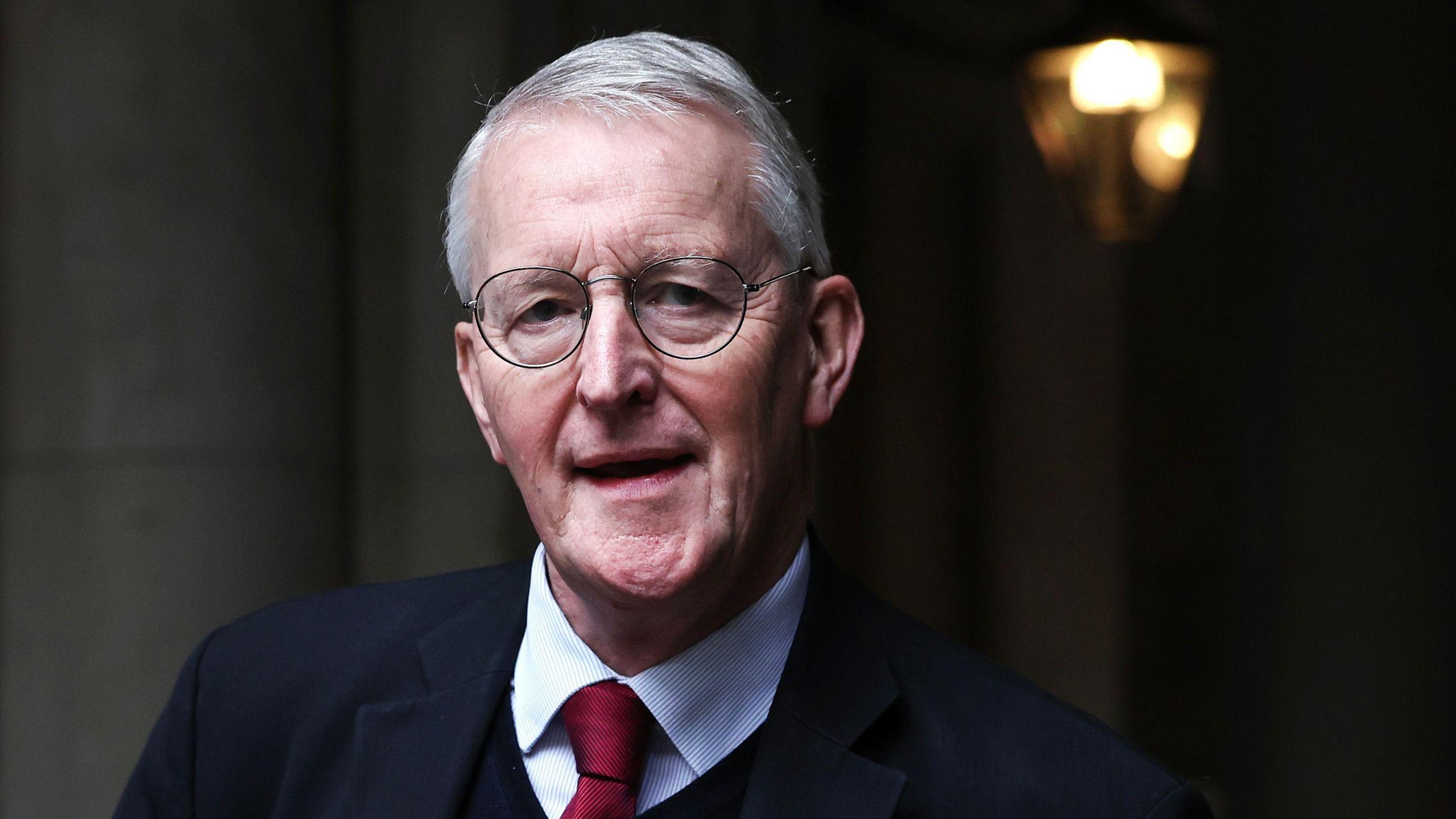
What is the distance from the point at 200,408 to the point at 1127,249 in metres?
2.55

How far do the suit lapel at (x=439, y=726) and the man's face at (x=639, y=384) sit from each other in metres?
0.24

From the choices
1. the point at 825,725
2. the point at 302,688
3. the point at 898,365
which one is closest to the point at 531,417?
the point at 825,725

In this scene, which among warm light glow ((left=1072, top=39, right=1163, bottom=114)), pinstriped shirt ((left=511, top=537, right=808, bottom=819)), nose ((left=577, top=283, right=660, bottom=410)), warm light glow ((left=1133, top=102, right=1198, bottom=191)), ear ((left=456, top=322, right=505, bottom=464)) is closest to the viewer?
nose ((left=577, top=283, right=660, bottom=410))

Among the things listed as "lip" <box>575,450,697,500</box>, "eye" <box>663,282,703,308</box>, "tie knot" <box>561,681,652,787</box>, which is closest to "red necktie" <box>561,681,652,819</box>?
"tie knot" <box>561,681,652,787</box>

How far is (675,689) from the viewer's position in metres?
1.69

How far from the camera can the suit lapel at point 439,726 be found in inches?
68.4

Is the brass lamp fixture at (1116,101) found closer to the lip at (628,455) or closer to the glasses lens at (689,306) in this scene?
the glasses lens at (689,306)

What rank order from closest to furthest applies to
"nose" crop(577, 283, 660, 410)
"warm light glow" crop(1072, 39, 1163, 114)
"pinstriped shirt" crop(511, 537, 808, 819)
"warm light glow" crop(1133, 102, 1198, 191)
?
1. "nose" crop(577, 283, 660, 410)
2. "pinstriped shirt" crop(511, 537, 808, 819)
3. "warm light glow" crop(1072, 39, 1163, 114)
4. "warm light glow" crop(1133, 102, 1198, 191)

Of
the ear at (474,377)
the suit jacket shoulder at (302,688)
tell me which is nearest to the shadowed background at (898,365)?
the suit jacket shoulder at (302,688)

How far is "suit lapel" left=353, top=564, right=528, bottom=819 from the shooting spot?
1.74 m

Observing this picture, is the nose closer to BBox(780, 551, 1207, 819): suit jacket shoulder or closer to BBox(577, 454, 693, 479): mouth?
BBox(577, 454, 693, 479): mouth

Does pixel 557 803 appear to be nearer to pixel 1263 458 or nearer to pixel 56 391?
pixel 56 391

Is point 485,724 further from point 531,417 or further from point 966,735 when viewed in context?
point 966,735

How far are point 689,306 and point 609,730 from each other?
1.71 ft
